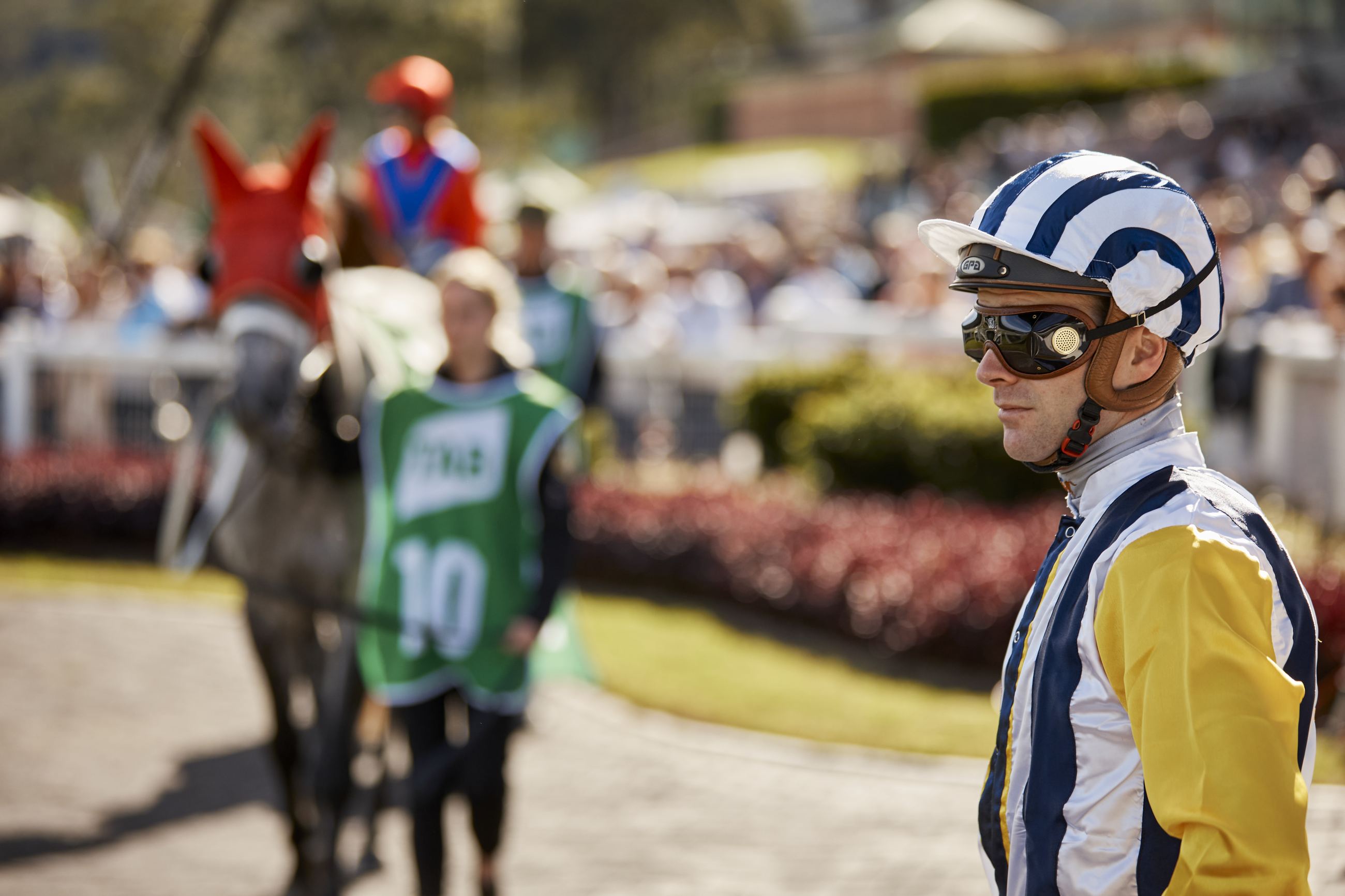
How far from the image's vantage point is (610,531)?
950 centimetres

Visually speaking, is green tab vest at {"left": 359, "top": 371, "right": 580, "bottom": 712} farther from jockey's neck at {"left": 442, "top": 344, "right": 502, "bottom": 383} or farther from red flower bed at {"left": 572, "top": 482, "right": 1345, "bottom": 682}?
red flower bed at {"left": 572, "top": 482, "right": 1345, "bottom": 682}

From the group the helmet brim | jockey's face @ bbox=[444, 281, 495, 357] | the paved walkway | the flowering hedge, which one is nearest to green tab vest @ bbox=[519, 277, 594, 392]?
the paved walkway

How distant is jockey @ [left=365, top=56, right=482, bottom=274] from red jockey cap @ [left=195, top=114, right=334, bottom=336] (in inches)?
45.1

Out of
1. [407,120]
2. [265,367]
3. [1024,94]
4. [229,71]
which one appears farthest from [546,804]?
[1024,94]

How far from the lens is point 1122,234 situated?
178 centimetres

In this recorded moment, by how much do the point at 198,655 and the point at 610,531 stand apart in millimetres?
2753

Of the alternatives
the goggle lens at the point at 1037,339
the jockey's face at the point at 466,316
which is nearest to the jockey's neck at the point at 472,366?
the jockey's face at the point at 466,316

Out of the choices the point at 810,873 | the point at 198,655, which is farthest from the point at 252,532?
the point at 198,655

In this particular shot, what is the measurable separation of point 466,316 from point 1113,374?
261 cm

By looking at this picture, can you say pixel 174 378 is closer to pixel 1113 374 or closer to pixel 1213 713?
pixel 1113 374

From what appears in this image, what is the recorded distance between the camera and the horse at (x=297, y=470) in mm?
4461

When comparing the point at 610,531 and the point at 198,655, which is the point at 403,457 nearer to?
the point at 198,655

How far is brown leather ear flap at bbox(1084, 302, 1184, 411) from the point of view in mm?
1817

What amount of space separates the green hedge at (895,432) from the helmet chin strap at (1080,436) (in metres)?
6.66
